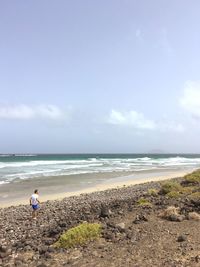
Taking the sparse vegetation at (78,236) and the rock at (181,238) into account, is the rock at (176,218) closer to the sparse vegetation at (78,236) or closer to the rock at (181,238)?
the rock at (181,238)

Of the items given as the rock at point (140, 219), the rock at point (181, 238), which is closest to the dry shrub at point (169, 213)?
the rock at point (140, 219)

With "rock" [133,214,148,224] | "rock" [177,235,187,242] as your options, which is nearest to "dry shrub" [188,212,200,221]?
"rock" [133,214,148,224]

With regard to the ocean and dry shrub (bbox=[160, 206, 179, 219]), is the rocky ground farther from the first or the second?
the ocean

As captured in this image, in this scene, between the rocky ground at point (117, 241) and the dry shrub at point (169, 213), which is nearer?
the rocky ground at point (117, 241)

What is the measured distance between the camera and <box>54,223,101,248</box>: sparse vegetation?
34.4ft

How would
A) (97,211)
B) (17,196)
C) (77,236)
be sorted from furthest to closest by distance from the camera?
1. (17,196)
2. (97,211)
3. (77,236)

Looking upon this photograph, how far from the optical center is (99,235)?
1120cm

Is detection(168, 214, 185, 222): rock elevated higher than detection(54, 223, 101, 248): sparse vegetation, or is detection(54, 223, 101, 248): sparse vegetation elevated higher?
detection(168, 214, 185, 222): rock

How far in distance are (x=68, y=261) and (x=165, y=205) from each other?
→ 7429 millimetres

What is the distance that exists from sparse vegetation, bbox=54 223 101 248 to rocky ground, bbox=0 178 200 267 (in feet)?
0.70

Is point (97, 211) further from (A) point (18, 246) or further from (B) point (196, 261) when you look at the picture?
(B) point (196, 261)

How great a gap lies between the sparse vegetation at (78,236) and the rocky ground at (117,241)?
0.70ft

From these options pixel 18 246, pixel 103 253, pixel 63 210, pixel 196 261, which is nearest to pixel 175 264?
pixel 196 261

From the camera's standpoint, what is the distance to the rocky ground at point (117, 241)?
927 centimetres
